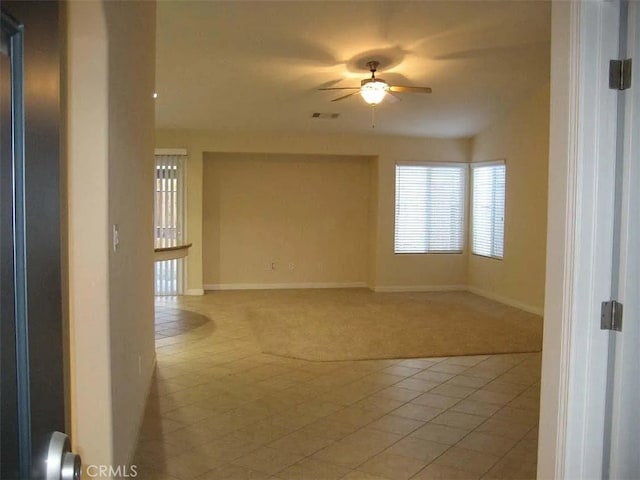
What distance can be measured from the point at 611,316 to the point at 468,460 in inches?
65.3

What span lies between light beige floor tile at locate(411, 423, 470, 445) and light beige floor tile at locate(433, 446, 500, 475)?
14cm

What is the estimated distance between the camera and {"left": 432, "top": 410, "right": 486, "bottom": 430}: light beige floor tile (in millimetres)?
3838

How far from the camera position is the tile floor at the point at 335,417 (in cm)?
323

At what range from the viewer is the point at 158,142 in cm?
870

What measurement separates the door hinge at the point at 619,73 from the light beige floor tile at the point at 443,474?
2.07 metres

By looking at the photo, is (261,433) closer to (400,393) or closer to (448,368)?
(400,393)

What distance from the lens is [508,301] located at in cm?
820

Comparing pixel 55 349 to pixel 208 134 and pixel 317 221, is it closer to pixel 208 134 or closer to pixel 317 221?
pixel 208 134

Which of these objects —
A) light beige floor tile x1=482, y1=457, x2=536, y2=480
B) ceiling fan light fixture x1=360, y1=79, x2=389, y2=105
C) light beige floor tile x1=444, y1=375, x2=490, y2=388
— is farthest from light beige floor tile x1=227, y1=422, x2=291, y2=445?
ceiling fan light fixture x1=360, y1=79, x2=389, y2=105

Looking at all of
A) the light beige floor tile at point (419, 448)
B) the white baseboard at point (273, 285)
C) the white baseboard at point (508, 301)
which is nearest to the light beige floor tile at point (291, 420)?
the light beige floor tile at point (419, 448)

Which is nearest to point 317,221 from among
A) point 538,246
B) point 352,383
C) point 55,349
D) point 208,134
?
point 208,134

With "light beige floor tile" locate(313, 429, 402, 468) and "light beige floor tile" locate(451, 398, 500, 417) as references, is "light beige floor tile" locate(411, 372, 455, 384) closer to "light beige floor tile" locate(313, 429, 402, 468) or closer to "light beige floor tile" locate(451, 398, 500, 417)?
"light beige floor tile" locate(451, 398, 500, 417)

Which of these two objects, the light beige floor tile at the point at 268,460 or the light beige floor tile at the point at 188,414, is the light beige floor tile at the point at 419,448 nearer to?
the light beige floor tile at the point at 268,460

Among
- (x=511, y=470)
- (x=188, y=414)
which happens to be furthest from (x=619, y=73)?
(x=188, y=414)
